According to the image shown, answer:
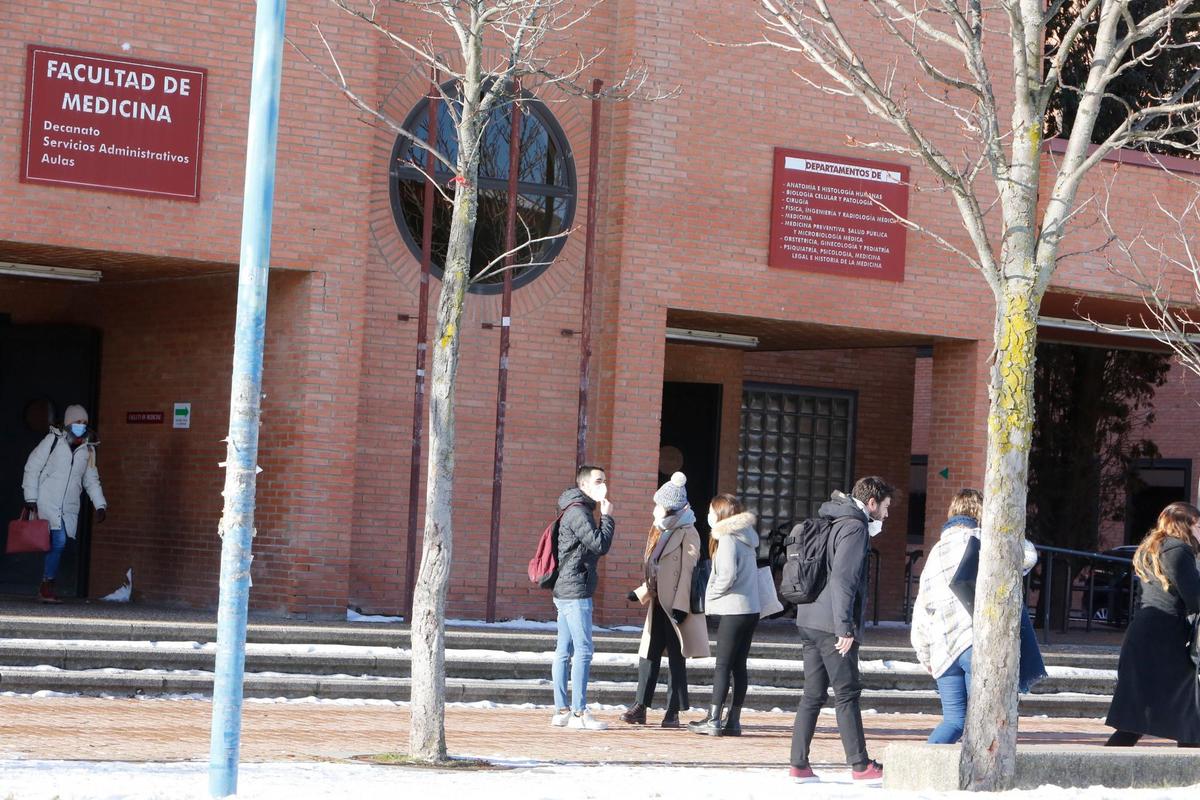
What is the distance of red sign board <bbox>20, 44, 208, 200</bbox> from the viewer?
519 inches

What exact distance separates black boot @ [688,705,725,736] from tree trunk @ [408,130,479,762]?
237 centimetres

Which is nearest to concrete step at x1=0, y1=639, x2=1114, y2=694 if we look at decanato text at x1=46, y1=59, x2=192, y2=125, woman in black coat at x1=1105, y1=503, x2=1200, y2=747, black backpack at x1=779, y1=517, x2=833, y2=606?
woman in black coat at x1=1105, y1=503, x2=1200, y2=747

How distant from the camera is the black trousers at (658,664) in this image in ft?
36.6

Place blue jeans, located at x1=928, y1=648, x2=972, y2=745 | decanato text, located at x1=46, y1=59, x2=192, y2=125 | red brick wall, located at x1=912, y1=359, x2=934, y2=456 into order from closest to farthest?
blue jeans, located at x1=928, y1=648, x2=972, y2=745 < decanato text, located at x1=46, y1=59, x2=192, y2=125 < red brick wall, located at x1=912, y1=359, x2=934, y2=456

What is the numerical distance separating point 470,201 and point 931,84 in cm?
881

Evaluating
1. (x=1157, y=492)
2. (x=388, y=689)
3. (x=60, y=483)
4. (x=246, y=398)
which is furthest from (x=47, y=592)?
(x=1157, y=492)

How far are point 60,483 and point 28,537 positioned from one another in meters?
0.64

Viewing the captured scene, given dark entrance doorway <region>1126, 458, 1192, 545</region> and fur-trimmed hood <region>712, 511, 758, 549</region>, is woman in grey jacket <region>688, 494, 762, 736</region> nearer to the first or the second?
fur-trimmed hood <region>712, 511, 758, 549</region>

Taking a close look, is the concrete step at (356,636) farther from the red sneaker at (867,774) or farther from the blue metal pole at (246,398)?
the blue metal pole at (246,398)

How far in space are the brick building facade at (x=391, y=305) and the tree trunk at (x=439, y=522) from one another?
5078mm

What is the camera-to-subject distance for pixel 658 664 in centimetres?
1127

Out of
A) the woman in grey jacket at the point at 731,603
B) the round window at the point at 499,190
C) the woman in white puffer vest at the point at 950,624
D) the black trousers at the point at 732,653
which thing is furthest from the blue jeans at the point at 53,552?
the woman in white puffer vest at the point at 950,624

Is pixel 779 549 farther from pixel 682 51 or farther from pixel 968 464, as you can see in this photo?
pixel 682 51

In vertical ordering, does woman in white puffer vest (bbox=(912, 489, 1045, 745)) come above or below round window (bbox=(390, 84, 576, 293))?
below
